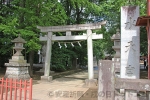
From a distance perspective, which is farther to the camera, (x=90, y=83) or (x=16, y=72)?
(x=16, y=72)

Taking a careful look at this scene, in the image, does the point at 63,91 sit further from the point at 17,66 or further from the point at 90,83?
the point at 17,66

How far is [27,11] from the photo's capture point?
1348 centimetres

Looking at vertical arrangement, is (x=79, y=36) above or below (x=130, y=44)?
above

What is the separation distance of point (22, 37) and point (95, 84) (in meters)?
6.72

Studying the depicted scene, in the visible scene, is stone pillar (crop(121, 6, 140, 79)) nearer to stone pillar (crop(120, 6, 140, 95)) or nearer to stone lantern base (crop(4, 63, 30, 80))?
stone pillar (crop(120, 6, 140, 95))

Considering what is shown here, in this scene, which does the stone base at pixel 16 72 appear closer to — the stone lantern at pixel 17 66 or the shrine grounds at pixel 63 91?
the stone lantern at pixel 17 66

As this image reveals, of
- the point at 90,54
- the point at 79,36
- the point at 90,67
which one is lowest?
the point at 90,67

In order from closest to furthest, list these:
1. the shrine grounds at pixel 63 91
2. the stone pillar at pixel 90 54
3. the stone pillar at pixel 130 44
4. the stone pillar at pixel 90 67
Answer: the stone pillar at pixel 130 44 < the shrine grounds at pixel 63 91 < the stone pillar at pixel 90 67 < the stone pillar at pixel 90 54

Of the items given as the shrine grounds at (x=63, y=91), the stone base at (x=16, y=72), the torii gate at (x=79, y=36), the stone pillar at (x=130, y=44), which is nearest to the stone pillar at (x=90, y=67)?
the torii gate at (x=79, y=36)

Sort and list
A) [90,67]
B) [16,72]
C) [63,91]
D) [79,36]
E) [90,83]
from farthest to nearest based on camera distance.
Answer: [79,36] < [16,72] < [90,67] < [90,83] < [63,91]

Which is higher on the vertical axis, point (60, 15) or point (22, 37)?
point (60, 15)

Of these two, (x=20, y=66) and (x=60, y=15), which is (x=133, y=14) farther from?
(x=20, y=66)

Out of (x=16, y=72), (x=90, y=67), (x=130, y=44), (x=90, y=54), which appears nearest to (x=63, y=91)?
(x=90, y=67)

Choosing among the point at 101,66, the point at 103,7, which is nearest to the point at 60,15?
the point at 103,7
